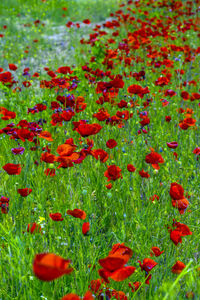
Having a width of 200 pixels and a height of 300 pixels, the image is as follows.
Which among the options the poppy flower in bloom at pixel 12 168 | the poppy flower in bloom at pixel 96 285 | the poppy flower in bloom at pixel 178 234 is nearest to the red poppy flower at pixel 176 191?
the poppy flower in bloom at pixel 178 234

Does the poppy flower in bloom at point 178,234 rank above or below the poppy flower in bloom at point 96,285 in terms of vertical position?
above

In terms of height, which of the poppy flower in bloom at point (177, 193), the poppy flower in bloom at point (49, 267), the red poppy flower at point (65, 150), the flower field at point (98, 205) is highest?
the poppy flower in bloom at point (49, 267)

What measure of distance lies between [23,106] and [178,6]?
4.50 meters

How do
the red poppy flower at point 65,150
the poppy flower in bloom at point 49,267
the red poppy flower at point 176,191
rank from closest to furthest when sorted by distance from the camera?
the poppy flower in bloom at point 49,267
the red poppy flower at point 176,191
the red poppy flower at point 65,150

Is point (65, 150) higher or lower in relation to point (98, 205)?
higher

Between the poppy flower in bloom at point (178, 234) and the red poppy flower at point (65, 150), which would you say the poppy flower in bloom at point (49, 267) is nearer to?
the poppy flower in bloom at point (178, 234)

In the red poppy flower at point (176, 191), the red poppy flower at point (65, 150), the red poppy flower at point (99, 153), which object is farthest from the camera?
the red poppy flower at point (99, 153)

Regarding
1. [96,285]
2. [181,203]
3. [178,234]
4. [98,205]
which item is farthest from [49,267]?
[98,205]

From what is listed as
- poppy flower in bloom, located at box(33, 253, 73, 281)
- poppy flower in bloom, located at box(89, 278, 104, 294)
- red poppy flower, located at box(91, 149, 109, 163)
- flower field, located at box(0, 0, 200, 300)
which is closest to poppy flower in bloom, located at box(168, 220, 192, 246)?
flower field, located at box(0, 0, 200, 300)

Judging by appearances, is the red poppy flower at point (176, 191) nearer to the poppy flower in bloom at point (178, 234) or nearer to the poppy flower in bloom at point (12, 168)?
the poppy flower in bloom at point (178, 234)

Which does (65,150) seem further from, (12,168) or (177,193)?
(177,193)

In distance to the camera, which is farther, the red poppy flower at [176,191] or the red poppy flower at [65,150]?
the red poppy flower at [65,150]

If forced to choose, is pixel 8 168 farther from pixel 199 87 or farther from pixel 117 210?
Result: pixel 199 87

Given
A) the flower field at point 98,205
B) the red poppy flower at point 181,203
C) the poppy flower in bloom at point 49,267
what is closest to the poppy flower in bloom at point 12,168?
A: the flower field at point 98,205
